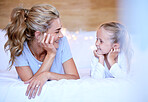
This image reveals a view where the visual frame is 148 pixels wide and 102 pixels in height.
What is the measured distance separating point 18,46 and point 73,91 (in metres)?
0.43

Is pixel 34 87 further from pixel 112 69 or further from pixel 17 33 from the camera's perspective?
pixel 112 69

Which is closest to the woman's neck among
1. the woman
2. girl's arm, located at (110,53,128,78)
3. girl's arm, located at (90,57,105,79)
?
the woman

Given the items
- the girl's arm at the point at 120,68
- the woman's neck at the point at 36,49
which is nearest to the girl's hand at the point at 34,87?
the woman's neck at the point at 36,49

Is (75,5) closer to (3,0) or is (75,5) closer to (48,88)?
(3,0)

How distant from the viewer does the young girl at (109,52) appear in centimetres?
117

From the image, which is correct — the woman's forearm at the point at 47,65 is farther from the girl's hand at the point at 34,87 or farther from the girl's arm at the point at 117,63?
the girl's arm at the point at 117,63

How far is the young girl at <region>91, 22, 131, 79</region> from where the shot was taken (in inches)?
46.1

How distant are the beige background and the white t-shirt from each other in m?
1.64

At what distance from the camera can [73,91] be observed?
777mm

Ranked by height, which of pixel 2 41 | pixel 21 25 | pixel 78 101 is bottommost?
pixel 78 101

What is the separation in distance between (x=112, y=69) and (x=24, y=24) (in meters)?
0.57

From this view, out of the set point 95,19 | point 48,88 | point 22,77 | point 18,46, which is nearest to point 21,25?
point 18,46

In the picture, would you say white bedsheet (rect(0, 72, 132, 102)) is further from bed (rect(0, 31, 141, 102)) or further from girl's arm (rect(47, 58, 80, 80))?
girl's arm (rect(47, 58, 80, 80))

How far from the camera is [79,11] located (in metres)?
2.94
